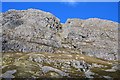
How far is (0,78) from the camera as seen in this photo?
630 feet

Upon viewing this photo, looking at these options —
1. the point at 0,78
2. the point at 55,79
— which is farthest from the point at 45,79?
the point at 0,78

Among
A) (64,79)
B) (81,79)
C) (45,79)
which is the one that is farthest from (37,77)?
(81,79)

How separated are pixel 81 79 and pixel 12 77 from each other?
1996 inches

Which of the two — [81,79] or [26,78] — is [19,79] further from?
[81,79]

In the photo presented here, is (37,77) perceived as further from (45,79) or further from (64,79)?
(64,79)

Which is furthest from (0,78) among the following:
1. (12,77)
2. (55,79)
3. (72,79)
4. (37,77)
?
(72,79)

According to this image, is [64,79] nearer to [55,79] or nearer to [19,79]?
[55,79]

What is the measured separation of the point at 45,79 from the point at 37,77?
24.7ft

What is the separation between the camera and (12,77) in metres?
197

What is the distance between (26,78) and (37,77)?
26.9 feet

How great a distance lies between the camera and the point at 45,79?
194m

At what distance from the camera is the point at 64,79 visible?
648ft

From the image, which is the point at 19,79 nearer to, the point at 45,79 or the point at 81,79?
the point at 45,79

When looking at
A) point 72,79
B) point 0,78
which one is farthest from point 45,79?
point 0,78
